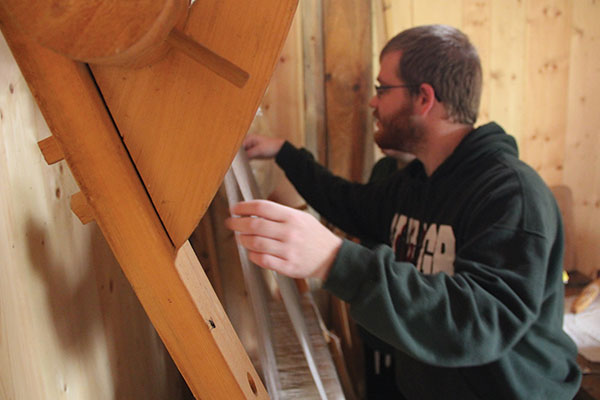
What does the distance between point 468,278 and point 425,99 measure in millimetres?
622

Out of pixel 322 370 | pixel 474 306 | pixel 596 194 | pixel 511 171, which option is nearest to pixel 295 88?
pixel 511 171

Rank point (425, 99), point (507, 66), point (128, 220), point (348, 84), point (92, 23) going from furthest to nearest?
point (507, 66), point (348, 84), point (425, 99), point (128, 220), point (92, 23)

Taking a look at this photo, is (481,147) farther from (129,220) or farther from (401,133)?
(129,220)

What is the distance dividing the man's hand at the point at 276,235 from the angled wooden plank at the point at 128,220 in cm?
10

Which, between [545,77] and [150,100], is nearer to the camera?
[150,100]

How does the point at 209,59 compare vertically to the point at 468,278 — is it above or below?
above

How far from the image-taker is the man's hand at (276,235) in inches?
23.6

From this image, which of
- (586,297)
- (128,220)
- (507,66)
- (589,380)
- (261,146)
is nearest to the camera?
(128,220)

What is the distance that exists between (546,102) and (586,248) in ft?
2.79

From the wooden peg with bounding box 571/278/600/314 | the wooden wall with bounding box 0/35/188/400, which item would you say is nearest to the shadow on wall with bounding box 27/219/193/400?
the wooden wall with bounding box 0/35/188/400

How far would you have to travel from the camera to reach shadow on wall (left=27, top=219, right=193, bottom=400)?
561mm

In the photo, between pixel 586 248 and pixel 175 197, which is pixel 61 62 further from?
pixel 586 248

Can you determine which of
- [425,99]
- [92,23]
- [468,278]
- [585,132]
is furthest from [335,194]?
[585,132]

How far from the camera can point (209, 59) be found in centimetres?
37
